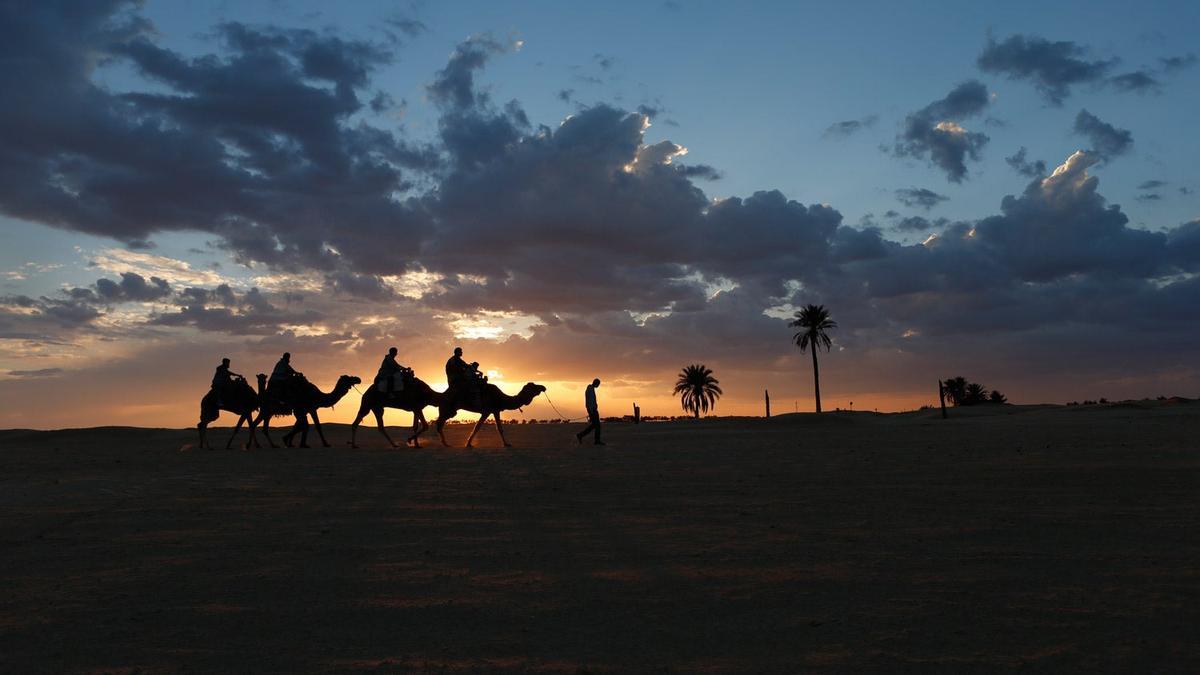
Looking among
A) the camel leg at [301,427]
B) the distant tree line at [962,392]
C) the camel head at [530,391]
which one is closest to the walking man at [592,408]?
the camel head at [530,391]

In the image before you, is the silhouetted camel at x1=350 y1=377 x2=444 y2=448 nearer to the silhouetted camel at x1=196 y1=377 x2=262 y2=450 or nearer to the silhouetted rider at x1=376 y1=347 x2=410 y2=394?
the silhouetted rider at x1=376 y1=347 x2=410 y2=394

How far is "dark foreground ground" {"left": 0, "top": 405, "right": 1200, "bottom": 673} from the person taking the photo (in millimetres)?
6141

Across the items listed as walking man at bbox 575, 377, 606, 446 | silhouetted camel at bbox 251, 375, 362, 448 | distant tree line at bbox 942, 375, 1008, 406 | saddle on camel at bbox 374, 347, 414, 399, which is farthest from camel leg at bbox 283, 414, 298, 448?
distant tree line at bbox 942, 375, 1008, 406

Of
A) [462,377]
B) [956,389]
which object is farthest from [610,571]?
[956,389]

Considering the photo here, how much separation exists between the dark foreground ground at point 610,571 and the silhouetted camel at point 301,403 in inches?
428

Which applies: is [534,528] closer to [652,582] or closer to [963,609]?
[652,582]

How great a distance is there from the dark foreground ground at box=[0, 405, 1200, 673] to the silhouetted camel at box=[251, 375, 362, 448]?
10867 mm

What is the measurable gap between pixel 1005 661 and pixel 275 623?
16.9ft

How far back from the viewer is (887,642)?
6.18m

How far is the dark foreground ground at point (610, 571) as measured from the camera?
6.14 metres

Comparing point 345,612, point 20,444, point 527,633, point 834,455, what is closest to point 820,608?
point 527,633

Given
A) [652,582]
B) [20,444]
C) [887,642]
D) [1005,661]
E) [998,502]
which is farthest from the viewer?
[20,444]

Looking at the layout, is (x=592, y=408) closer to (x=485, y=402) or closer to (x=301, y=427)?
(x=485, y=402)

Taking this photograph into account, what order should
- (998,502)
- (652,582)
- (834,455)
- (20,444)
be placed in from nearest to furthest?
(652,582), (998,502), (834,455), (20,444)
